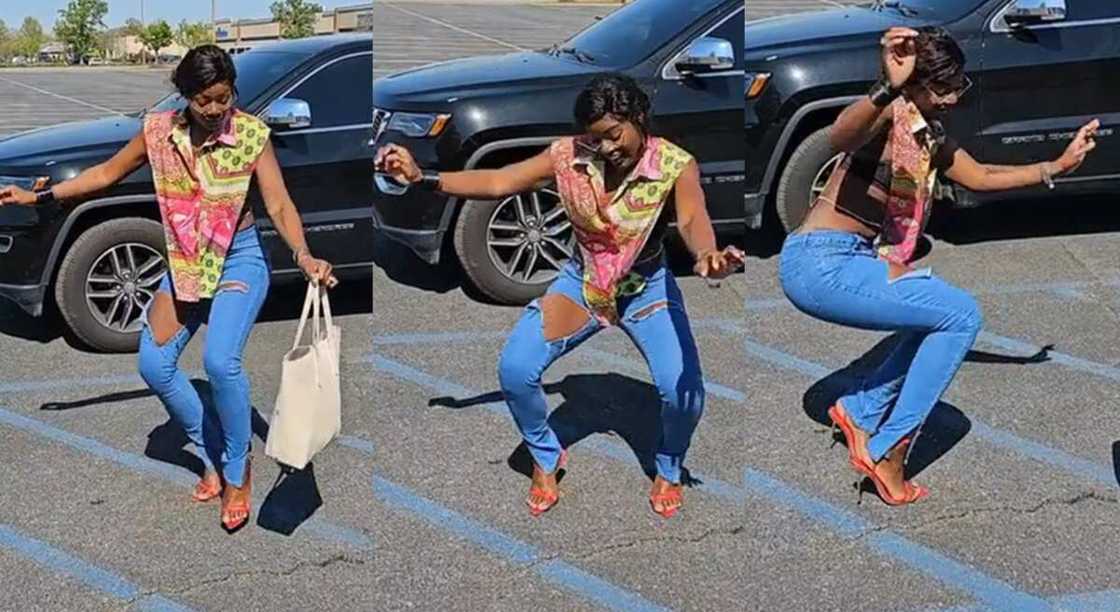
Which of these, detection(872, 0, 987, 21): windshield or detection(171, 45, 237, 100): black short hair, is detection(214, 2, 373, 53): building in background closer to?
detection(171, 45, 237, 100): black short hair

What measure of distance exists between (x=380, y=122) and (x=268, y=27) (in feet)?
1.84

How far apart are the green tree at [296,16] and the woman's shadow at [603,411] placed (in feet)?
4.23

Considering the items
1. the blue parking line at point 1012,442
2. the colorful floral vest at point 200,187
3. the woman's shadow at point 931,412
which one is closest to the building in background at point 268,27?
the colorful floral vest at point 200,187

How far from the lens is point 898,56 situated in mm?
2977

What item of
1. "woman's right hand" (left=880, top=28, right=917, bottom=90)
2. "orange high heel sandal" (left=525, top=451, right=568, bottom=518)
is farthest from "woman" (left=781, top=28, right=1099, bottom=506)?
"orange high heel sandal" (left=525, top=451, right=568, bottom=518)

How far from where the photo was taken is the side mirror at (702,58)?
342cm

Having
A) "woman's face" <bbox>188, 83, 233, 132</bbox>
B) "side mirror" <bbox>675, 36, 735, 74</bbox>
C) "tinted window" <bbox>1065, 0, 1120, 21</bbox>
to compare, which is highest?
"tinted window" <bbox>1065, 0, 1120, 21</bbox>

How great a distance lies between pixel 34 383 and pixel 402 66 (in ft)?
7.36

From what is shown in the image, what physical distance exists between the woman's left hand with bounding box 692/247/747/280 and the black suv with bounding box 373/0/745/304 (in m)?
0.65

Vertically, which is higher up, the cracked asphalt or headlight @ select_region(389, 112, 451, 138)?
headlight @ select_region(389, 112, 451, 138)

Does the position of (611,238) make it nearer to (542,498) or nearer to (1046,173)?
(542,498)

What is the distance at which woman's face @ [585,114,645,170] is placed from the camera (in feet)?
10.0

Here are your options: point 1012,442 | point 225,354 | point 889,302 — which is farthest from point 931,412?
point 225,354

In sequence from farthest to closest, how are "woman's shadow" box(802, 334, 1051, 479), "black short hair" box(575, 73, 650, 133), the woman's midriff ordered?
"woman's shadow" box(802, 334, 1051, 479)
the woman's midriff
"black short hair" box(575, 73, 650, 133)
